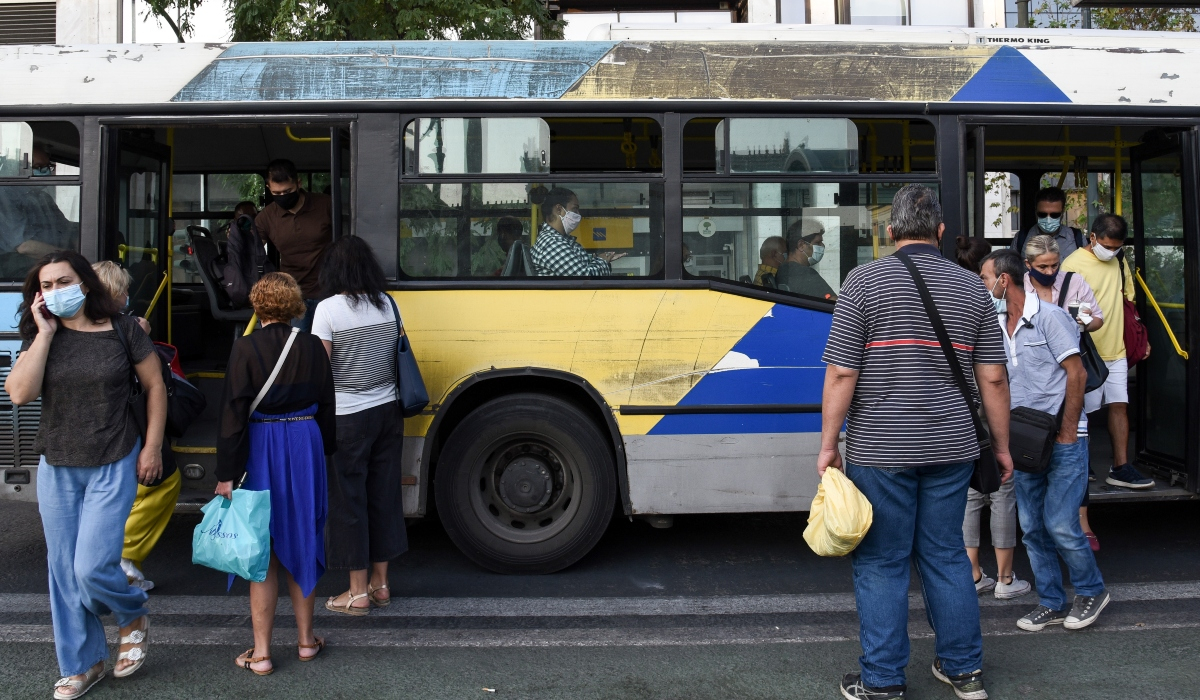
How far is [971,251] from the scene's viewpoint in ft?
17.8

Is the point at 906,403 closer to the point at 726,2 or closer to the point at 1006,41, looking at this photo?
the point at 1006,41

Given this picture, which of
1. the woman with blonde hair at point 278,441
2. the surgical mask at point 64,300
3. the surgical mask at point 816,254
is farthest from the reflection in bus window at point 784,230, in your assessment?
the surgical mask at point 64,300

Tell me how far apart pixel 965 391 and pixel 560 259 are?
243 cm

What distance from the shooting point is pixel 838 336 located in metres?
3.70

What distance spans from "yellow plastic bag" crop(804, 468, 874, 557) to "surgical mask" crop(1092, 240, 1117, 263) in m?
3.18

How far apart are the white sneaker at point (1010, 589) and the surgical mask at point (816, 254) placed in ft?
6.22

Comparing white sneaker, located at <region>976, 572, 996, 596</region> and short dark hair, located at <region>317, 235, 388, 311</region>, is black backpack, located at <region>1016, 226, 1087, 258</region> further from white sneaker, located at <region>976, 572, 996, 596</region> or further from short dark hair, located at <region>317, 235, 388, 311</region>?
short dark hair, located at <region>317, 235, 388, 311</region>

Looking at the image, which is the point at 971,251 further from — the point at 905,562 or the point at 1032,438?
the point at 905,562

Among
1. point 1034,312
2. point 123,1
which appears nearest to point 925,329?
point 1034,312

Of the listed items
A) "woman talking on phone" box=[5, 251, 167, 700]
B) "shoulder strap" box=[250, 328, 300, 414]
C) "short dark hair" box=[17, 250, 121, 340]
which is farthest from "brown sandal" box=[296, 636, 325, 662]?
"short dark hair" box=[17, 250, 121, 340]

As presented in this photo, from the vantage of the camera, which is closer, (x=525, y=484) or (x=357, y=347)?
(x=357, y=347)

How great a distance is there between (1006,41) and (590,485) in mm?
3428

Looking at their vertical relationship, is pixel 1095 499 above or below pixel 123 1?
below

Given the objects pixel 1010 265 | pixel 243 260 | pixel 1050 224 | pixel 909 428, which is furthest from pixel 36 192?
pixel 1050 224
